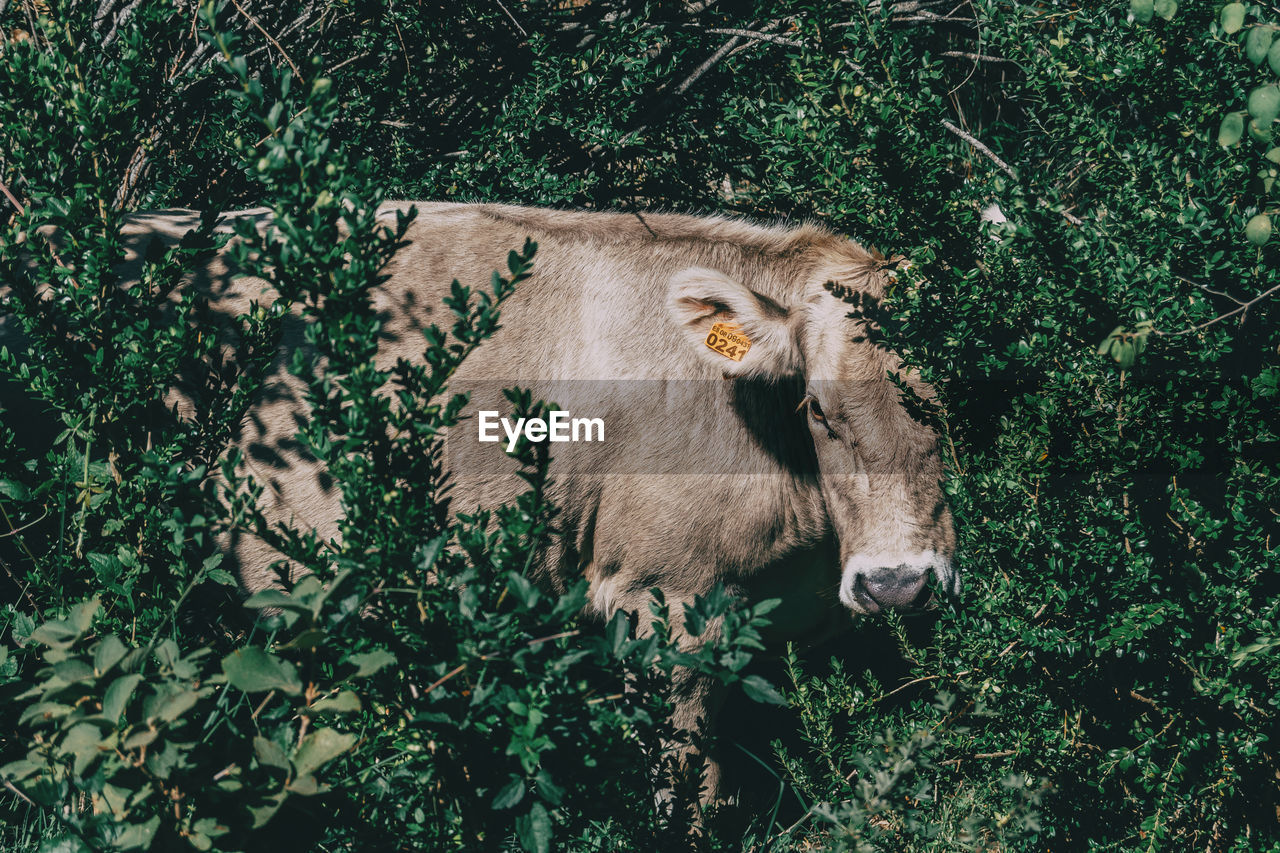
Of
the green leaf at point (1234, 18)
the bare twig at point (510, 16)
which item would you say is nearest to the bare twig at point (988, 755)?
the green leaf at point (1234, 18)

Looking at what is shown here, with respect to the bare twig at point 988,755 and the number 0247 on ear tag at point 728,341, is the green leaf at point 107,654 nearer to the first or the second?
the number 0247 on ear tag at point 728,341

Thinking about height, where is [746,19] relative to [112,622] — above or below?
above

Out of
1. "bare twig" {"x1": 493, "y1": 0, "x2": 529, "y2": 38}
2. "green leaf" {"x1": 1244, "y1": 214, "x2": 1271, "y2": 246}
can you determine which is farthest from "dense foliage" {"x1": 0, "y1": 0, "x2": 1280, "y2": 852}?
"bare twig" {"x1": 493, "y1": 0, "x2": 529, "y2": 38}

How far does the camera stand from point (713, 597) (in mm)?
2000

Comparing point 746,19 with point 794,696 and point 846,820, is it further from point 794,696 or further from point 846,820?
point 846,820

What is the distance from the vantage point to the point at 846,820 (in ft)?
7.33

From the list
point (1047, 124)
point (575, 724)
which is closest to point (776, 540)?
point (575, 724)

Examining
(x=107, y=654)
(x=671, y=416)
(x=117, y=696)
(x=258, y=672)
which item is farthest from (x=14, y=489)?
(x=671, y=416)

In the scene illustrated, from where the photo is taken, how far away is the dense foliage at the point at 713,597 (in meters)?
1.98

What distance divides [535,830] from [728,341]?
196 cm

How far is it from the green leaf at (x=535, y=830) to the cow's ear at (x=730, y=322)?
1870 mm

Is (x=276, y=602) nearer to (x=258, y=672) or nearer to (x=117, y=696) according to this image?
(x=258, y=672)

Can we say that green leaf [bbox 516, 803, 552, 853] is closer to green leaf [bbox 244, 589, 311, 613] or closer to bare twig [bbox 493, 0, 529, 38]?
green leaf [bbox 244, 589, 311, 613]

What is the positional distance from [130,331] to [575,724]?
1.61 meters
